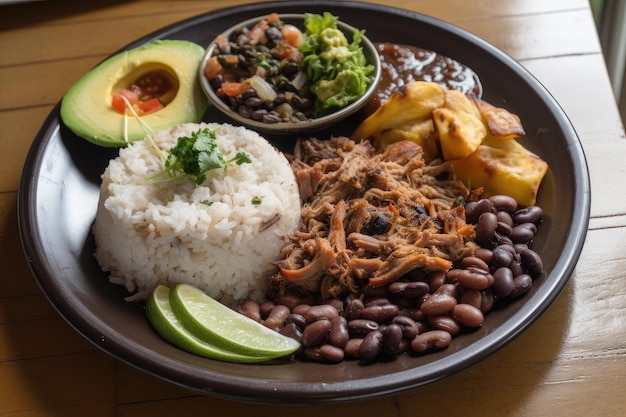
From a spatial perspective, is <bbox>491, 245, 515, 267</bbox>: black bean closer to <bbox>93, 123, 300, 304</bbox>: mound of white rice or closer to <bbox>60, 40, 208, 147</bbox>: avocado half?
<bbox>93, 123, 300, 304</bbox>: mound of white rice

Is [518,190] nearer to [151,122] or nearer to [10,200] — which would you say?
[151,122]

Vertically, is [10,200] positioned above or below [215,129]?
below

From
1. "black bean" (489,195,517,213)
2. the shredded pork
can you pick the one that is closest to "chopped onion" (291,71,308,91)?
the shredded pork

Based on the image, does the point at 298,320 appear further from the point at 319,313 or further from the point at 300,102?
the point at 300,102

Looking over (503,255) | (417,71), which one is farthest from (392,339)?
(417,71)

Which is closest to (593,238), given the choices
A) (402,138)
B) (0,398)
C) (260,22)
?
(402,138)

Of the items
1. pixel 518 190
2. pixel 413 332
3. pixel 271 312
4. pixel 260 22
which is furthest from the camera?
pixel 260 22
